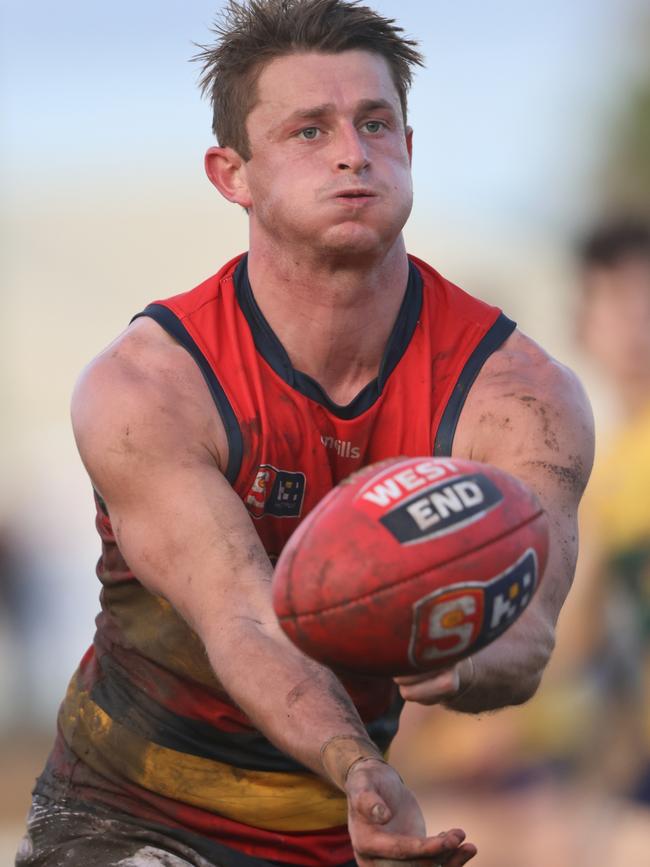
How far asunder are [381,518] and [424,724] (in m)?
5.66

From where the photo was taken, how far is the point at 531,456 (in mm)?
4680

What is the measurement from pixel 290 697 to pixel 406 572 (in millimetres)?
527

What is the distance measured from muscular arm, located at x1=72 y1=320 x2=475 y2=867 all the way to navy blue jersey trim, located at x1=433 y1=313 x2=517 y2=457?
582mm

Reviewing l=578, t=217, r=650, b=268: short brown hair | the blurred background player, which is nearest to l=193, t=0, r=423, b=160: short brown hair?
the blurred background player

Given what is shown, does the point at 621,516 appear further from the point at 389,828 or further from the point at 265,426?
the point at 389,828

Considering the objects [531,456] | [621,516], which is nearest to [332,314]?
[531,456]

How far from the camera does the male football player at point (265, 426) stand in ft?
14.9

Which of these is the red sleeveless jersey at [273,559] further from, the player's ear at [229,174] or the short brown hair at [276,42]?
the short brown hair at [276,42]

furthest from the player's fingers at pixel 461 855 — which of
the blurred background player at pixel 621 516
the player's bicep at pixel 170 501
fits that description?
the blurred background player at pixel 621 516

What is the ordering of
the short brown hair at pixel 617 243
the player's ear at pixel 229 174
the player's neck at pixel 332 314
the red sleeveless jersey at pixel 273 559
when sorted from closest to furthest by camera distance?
the red sleeveless jersey at pixel 273 559
the player's neck at pixel 332 314
the player's ear at pixel 229 174
the short brown hair at pixel 617 243

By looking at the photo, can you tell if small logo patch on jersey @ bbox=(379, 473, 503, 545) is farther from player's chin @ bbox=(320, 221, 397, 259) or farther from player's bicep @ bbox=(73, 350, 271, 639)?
player's chin @ bbox=(320, 221, 397, 259)

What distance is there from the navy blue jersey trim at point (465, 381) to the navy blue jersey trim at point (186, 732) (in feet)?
2.87

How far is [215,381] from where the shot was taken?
15.5ft

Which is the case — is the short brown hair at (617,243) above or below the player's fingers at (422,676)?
above
